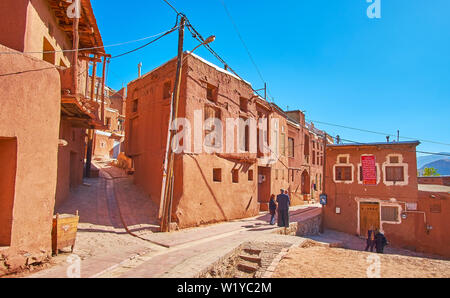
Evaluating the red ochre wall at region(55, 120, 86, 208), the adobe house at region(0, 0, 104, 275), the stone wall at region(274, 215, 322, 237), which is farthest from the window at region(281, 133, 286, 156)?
the adobe house at region(0, 0, 104, 275)

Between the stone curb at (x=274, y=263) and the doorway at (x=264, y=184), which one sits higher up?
the doorway at (x=264, y=184)

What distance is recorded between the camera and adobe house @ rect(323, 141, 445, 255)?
698 inches

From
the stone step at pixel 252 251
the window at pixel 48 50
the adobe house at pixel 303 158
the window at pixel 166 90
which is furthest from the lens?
the adobe house at pixel 303 158

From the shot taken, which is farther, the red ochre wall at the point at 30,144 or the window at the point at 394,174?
the window at the point at 394,174

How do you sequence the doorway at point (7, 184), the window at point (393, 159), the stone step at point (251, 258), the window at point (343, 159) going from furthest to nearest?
1. the window at point (343, 159)
2. the window at point (393, 159)
3. the stone step at point (251, 258)
4. the doorway at point (7, 184)

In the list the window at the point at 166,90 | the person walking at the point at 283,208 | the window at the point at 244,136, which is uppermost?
the window at the point at 166,90

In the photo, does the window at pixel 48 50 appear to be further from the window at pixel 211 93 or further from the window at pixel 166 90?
the window at pixel 211 93

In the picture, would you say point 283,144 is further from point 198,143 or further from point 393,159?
point 198,143

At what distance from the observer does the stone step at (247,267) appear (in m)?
7.29

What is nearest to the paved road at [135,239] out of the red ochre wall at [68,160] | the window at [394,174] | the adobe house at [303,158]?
the red ochre wall at [68,160]

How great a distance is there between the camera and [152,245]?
28.6 ft

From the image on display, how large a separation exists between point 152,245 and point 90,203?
532cm

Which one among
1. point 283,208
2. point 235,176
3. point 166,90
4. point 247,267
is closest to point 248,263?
point 247,267

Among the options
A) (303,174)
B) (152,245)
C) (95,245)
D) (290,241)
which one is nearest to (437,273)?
(290,241)
